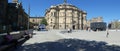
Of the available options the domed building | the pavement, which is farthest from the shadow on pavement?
the domed building

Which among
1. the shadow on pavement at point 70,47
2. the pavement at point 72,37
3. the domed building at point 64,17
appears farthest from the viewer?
the domed building at point 64,17

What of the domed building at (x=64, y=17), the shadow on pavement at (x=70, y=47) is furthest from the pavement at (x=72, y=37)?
the domed building at (x=64, y=17)

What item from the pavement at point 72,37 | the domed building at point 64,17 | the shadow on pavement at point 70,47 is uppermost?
the domed building at point 64,17

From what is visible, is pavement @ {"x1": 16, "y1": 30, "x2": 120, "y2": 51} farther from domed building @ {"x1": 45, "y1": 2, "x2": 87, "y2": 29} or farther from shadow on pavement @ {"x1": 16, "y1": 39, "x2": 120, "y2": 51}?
domed building @ {"x1": 45, "y1": 2, "x2": 87, "y2": 29}

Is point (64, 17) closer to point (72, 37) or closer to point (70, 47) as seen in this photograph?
point (72, 37)

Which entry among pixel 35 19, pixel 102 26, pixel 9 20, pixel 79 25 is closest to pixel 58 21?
pixel 79 25

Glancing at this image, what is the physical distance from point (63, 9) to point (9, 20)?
255 feet

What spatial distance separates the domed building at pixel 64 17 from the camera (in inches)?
5640

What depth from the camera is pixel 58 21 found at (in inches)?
5694

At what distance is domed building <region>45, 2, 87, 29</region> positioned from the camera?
470 ft

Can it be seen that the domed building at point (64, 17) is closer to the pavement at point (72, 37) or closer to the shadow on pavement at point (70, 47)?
the pavement at point (72, 37)

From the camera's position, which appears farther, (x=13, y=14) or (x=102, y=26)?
(x=102, y=26)

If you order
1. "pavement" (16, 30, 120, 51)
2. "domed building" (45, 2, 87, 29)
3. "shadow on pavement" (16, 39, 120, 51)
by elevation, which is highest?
"domed building" (45, 2, 87, 29)

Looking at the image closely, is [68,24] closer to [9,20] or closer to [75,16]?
[75,16]
